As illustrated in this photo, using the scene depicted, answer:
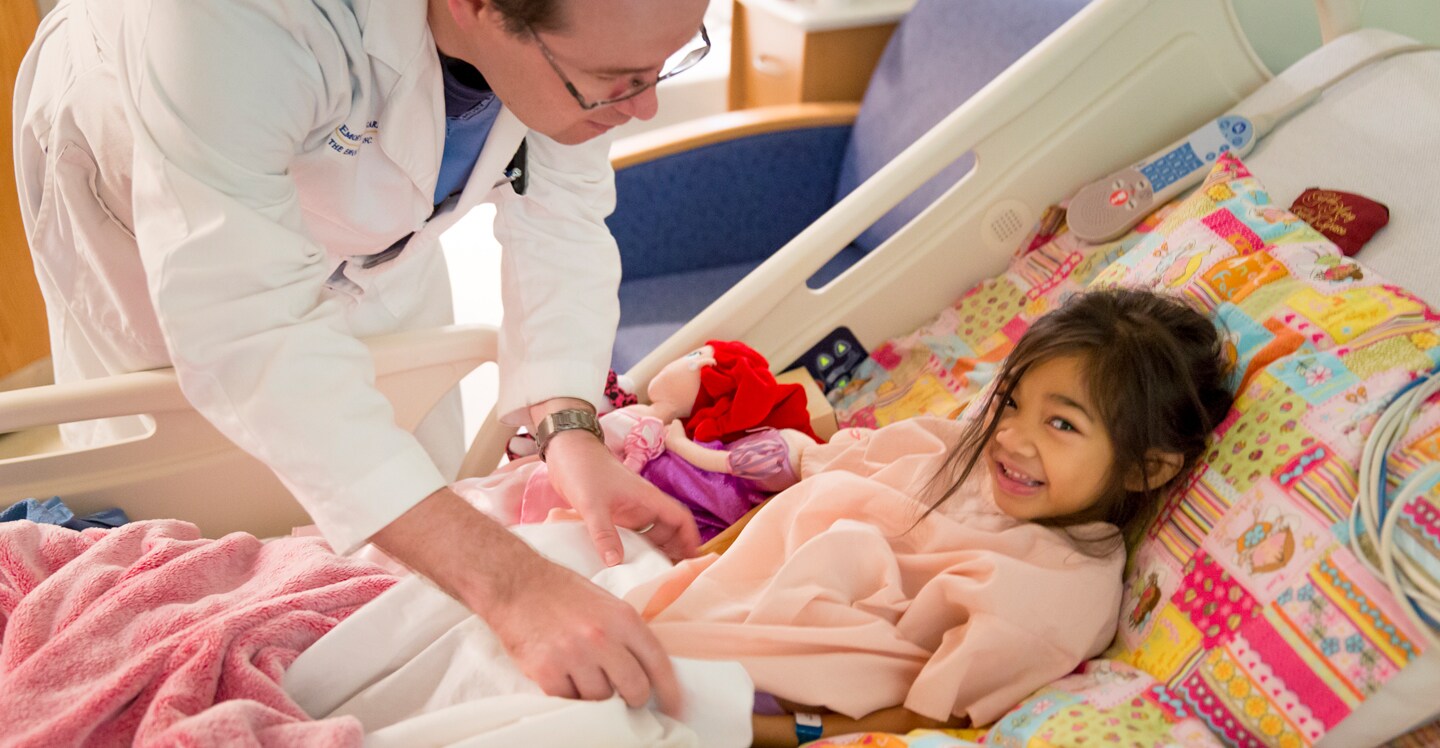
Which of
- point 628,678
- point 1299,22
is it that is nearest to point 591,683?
point 628,678

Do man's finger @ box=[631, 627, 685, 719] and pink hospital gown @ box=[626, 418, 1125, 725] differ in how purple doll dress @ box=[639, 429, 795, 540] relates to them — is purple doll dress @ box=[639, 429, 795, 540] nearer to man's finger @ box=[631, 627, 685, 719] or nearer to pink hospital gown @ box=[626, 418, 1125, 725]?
pink hospital gown @ box=[626, 418, 1125, 725]

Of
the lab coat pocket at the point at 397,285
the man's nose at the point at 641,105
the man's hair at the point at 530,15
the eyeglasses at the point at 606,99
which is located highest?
the man's hair at the point at 530,15

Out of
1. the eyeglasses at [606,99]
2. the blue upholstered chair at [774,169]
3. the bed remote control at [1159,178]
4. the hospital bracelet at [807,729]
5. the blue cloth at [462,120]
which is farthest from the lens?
the blue upholstered chair at [774,169]

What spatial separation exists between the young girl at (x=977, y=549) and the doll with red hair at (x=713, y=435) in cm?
12

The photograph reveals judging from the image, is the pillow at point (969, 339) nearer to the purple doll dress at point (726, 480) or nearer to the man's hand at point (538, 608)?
the purple doll dress at point (726, 480)

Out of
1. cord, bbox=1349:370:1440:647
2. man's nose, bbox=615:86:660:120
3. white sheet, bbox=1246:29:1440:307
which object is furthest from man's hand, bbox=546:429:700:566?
white sheet, bbox=1246:29:1440:307

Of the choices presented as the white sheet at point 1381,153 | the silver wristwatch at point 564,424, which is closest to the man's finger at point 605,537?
the silver wristwatch at point 564,424

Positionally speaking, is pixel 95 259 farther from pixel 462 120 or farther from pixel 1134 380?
pixel 1134 380

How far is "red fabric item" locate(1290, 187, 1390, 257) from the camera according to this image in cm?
144

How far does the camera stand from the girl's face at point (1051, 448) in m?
1.29

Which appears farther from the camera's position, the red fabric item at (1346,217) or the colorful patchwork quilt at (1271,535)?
the red fabric item at (1346,217)

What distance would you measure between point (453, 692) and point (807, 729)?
367 mm

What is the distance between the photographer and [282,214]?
3.58 ft

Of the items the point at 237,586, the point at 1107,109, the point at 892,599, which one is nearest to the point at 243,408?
the point at 237,586
